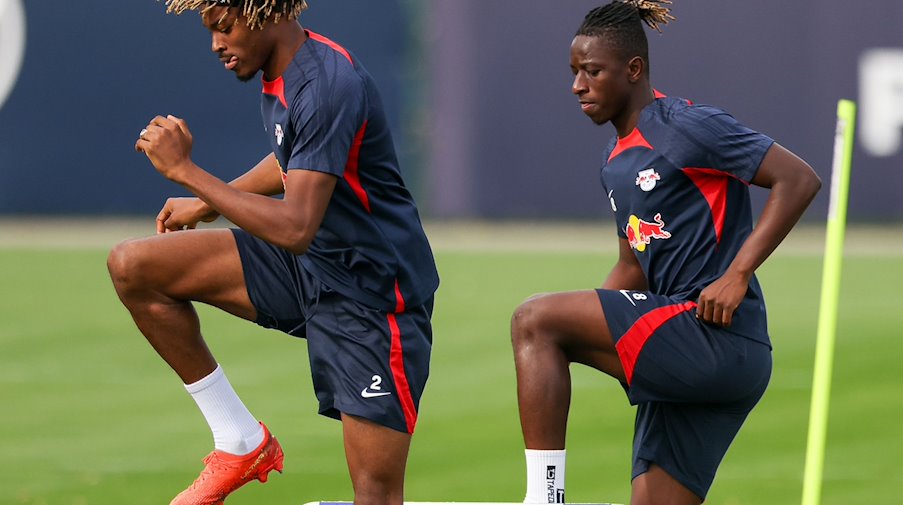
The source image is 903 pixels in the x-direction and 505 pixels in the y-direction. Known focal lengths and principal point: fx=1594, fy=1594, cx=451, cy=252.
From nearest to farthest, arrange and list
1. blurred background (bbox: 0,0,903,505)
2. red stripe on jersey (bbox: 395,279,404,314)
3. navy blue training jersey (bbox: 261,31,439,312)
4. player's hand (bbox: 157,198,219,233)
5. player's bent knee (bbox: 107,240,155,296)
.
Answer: navy blue training jersey (bbox: 261,31,439,312)
red stripe on jersey (bbox: 395,279,404,314)
player's bent knee (bbox: 107,240,155,296)
player's hand (bbox: 157,198,219,233)
blurred background (bbox: 0,0,903,505)

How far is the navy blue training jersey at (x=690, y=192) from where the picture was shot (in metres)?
5.09

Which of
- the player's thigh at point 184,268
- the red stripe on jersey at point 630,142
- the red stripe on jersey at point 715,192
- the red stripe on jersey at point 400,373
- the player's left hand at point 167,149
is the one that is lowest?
the red stripe on jersey at point 400,373

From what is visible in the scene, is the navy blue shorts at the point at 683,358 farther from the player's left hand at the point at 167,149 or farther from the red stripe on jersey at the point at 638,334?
the player's left hand at the point at 167,149

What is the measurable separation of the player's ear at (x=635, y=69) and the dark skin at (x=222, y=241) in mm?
1054

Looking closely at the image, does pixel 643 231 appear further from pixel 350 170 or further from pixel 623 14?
pixel 350 170

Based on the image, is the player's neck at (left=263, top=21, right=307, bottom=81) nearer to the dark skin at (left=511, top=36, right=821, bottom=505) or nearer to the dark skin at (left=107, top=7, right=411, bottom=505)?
the dark skin at (left=107, top=7, right=411, bottom=505)

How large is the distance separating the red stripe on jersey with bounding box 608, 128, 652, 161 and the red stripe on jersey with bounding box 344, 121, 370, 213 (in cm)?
84

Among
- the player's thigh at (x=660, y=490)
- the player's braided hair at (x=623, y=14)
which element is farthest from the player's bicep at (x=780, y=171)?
→ the player's thigh at (x=660, y=490)

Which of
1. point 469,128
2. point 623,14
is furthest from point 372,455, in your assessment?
point 469,128

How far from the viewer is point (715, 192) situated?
5.17 m

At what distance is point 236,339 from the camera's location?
1076 centimetres

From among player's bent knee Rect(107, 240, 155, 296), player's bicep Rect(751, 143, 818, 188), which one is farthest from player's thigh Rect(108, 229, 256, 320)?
player's bicep Rect(751, 143, 818, 188)

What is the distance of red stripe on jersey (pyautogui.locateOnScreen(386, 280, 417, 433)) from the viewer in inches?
209

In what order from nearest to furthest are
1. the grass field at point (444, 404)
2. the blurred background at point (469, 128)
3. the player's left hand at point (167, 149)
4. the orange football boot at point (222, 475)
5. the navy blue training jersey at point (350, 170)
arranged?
the player's left hand at point (167, 149)
the navy blue training jersey at point (350, 170)
the orange football boot at point (222, 475)
the grass field at point (444, 404)
the blurred background at point (469, 128)
